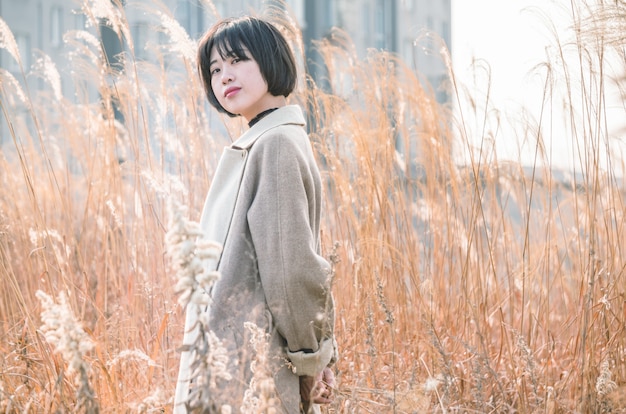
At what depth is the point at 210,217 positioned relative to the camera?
1.46m

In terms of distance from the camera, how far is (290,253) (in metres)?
1.29

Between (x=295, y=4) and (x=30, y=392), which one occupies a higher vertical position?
(x=295, y=4)

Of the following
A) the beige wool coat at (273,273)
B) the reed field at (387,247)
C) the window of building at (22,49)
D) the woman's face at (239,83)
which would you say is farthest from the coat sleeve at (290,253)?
the window of building at (22,49)

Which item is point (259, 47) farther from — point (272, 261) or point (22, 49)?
point (22, 49)

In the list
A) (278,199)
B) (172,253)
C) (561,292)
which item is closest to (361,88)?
(561,292)

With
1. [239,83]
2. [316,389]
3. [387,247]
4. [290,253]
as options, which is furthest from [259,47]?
[387,247]

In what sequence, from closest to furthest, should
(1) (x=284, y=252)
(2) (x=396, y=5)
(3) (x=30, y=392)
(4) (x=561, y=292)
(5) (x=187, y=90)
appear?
(1) (x=284, y=252), (3) (x=30, y=392), (4) (x=561, y=292), (5) (x=187, y=90), (2) (x=396, y=5)

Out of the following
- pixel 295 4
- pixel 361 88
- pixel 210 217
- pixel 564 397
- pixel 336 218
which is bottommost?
pixel 564 397

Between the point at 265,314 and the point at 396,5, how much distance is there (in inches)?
579

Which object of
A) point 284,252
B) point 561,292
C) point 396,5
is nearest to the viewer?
point 284,252

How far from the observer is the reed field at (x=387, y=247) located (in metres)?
1.89

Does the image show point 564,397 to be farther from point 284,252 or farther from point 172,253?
point 172,253

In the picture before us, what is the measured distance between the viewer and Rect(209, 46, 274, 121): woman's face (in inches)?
58.9

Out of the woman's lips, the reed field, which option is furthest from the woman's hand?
the woman's lips
